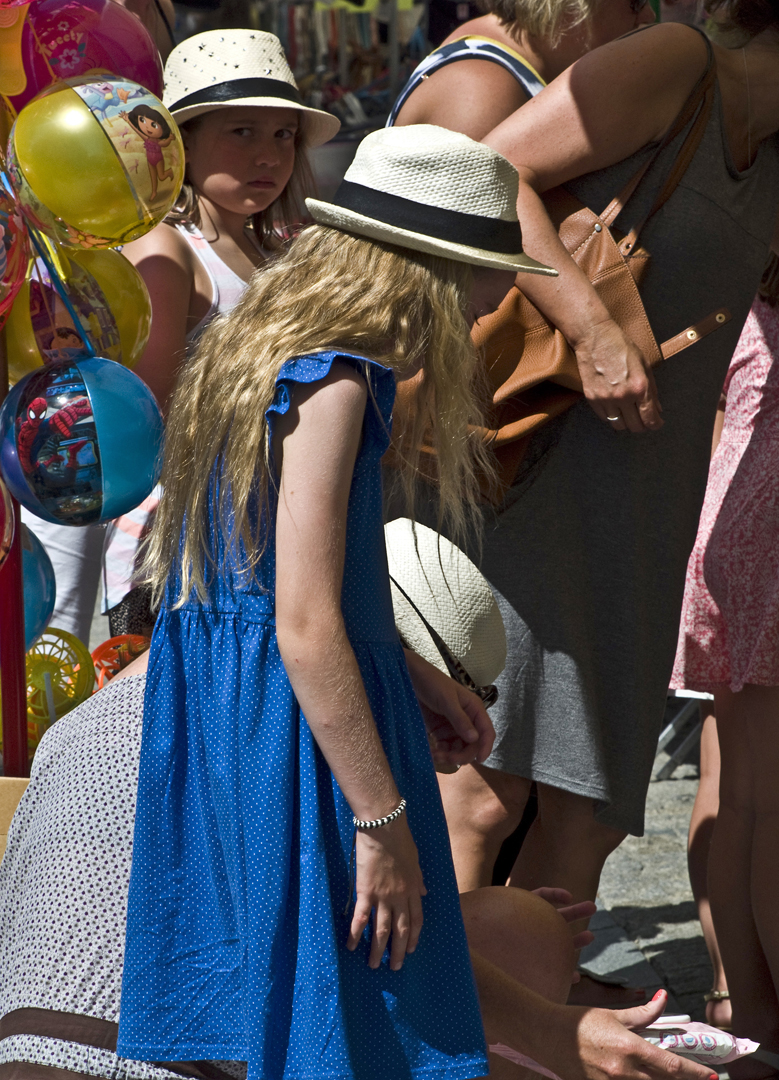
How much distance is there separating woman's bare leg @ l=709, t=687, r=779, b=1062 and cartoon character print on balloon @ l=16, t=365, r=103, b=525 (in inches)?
49.4

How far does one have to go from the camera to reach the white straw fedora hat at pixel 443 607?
160cm

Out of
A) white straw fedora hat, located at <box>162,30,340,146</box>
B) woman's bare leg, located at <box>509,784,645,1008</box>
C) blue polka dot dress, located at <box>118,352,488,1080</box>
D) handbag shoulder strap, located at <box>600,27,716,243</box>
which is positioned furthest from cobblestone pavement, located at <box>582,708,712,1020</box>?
white straw fedora hat, located at <box>162,30,340,146</box>

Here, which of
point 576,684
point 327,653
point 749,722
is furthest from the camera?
point 749,722

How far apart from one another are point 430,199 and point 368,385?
10.4 inches

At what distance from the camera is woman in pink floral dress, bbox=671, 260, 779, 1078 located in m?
2.05

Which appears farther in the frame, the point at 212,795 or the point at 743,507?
the point at 743,507

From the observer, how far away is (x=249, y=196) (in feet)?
7.93

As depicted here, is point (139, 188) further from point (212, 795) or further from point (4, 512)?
point (212, 795)

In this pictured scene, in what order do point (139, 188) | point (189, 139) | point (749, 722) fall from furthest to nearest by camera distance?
point (189, 139)
point (749, 722)
point (139, 188)

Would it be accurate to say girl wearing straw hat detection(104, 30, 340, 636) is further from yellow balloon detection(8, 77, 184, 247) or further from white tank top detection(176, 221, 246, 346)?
yellow balloon detection(8, 77, 184, 247)

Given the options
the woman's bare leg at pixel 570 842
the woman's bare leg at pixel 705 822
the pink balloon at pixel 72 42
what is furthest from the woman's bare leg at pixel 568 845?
the pink balloon at pixel 72 42

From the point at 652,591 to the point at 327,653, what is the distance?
2.74 feet

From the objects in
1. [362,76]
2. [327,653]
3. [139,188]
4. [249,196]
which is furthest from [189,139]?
[362,76]

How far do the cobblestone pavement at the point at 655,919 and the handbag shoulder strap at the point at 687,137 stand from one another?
5.42ft
